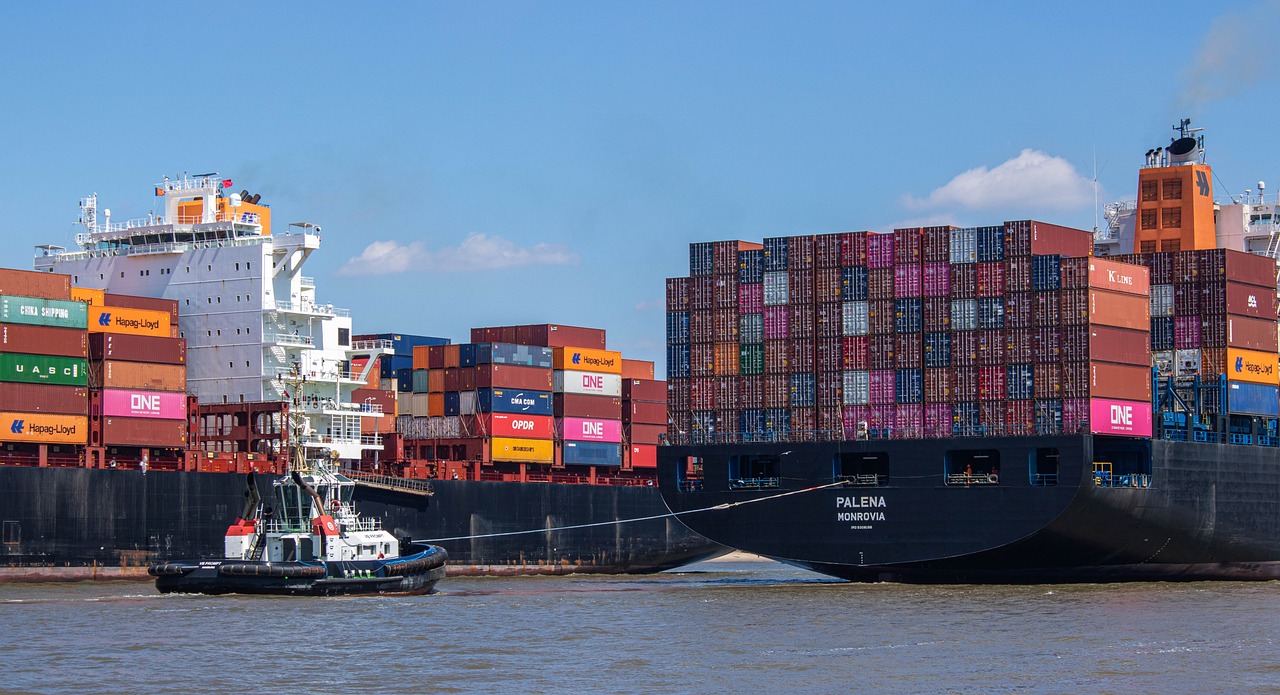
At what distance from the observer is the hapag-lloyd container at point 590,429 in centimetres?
6938

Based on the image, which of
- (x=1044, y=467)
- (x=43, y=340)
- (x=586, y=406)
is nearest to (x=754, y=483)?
(x=1044, y=467)

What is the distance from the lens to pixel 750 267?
182 ft

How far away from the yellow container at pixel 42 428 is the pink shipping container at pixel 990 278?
27.4 meters

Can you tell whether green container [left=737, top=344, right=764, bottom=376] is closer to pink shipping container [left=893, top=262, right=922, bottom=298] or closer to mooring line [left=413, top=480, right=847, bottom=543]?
mooring line [left=413, top=480, right=847, bottom=543]

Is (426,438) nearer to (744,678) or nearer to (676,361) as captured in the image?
(676,361)

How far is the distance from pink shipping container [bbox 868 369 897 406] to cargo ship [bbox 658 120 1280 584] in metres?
0.05

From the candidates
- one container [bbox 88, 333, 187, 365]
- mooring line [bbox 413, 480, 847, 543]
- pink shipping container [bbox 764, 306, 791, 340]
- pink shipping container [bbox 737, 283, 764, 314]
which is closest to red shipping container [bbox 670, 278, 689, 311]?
pink shipping container [bbox 737, 283, 764, 314]

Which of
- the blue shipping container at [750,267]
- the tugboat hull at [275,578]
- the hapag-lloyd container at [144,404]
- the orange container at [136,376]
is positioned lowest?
the tugboat hull at [275,578]

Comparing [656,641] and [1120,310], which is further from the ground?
[1120,310]

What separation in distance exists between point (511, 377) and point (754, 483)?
16.9m

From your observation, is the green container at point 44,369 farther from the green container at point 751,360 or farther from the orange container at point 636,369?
the orange container at point 636,369

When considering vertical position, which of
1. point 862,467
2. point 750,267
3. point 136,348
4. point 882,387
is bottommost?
point 862,467

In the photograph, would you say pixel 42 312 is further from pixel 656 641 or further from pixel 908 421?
pixel 908 421

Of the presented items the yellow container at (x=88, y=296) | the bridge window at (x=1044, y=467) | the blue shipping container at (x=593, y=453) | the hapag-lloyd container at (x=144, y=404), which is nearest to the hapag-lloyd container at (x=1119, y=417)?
the bridge window at (x=1044, y=467)
